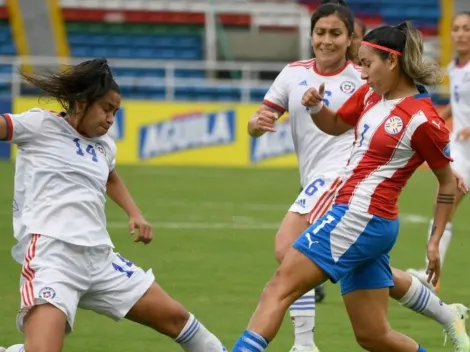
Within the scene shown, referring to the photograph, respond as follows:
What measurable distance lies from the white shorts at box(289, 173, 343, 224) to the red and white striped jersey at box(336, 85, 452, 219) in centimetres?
132

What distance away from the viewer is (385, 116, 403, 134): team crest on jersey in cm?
615

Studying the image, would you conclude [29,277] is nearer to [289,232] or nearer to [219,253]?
[289,232]

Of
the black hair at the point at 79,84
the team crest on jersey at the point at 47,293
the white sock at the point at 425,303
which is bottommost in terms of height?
the white sock at the point at 425,303

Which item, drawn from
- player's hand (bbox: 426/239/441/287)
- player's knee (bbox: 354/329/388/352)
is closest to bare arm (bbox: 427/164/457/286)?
player's hand (bbox: 426/239/441/287)

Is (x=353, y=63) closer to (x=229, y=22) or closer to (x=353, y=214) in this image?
(x=353, y=214)

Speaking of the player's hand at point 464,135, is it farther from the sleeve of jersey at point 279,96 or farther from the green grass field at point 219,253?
the sleeve of jersey at point 279,96

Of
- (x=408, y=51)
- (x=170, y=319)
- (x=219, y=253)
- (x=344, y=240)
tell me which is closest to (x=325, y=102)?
(x=408, y=51)

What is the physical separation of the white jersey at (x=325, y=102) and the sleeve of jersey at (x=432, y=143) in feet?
5.69

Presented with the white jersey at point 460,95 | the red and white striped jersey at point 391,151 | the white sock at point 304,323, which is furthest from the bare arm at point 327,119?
the white jersey at point 460,95

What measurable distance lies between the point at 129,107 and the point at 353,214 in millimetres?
17979

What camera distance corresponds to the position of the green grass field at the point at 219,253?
841cm

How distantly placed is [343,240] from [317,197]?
1.59m

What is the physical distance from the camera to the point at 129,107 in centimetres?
2386

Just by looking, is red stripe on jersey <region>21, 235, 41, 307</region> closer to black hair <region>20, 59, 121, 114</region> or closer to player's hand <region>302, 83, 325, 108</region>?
black hair <region>20, 59, 121, 114</region>
